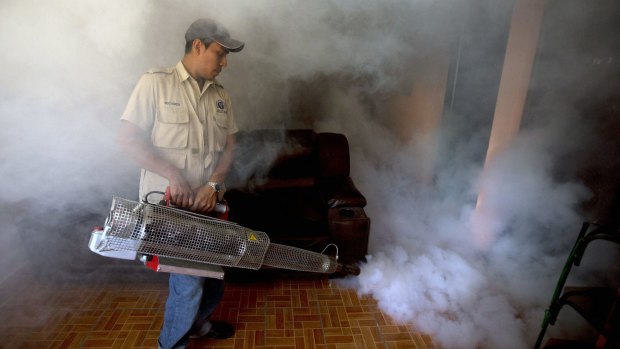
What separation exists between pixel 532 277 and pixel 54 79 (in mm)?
3765

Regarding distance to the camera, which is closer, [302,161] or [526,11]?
[526,11]

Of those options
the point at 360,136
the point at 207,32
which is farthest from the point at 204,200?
the point at 360,136

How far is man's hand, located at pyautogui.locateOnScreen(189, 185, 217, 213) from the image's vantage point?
5.65 ft

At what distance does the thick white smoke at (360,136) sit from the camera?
6.95 ft

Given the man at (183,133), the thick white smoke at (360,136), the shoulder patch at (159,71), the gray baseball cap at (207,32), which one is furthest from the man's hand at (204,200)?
the thick white smoke at (360,136)

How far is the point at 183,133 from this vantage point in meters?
1.75

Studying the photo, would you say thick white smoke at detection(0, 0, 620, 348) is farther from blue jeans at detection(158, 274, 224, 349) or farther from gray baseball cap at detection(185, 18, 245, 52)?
blue jeans at detection(158, 274, 224, 349)

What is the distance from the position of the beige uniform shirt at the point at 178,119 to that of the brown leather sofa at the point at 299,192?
3.00ft

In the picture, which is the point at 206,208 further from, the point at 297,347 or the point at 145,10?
the point at 145,10

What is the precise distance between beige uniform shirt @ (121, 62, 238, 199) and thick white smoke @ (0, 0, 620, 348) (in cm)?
Answer: 83

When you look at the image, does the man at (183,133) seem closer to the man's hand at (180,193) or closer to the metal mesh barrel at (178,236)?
the man's hand at (180,193)

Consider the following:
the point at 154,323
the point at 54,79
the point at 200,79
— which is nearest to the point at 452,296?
the point at 154,323

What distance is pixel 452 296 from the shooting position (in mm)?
2553

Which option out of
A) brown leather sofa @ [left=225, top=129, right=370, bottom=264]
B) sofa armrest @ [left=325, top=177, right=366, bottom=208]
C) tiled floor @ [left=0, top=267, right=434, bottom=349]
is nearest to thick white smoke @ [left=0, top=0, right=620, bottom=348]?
tiled floor @ [left=0, top=267, right=434, bottom=349]
